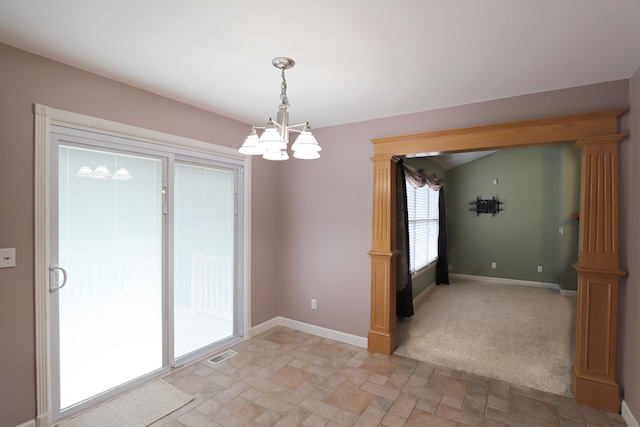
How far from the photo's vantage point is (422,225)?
5453 mm

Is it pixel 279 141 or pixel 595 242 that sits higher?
pixel 279 141

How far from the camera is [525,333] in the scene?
391cm

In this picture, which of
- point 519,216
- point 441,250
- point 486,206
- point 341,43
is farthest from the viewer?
point 486,206

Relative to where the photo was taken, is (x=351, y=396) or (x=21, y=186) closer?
(x=21, y=186)

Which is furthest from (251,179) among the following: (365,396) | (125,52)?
(365,396)

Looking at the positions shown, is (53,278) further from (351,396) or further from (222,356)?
(351,396)

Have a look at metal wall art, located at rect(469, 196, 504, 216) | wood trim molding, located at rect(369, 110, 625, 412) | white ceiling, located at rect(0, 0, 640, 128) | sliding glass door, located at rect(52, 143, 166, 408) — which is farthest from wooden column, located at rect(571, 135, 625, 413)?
metal wall art, located at rect(469, 196, 504, 216)

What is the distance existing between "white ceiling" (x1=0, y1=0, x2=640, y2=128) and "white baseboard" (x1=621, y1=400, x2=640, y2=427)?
2.42m

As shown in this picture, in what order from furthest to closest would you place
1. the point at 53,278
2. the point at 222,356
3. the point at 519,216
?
the point at 519,216 → the point at 222,356 → the point at 53,278

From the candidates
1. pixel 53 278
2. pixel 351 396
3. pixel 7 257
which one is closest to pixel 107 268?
pixel 53 278

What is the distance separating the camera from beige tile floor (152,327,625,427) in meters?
2.24

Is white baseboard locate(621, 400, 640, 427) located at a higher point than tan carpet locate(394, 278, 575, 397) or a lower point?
higher

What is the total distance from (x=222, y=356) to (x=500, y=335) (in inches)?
132

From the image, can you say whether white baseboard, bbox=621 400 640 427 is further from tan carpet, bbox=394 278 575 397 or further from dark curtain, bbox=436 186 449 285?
dark curtain, bbox=436 186 449 285
